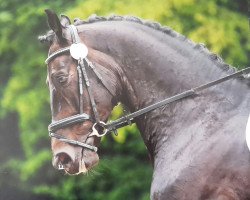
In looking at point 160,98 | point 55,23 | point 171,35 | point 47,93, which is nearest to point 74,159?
point 160,98

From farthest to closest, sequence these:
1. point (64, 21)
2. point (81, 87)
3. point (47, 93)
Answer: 1. point (47, 93)
2. point (64, 21)
3. point (81, 87)

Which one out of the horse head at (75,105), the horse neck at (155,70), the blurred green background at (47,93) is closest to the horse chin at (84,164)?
the horse head at (75,105)

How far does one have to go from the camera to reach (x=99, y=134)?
373 cm

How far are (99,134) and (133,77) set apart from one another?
0.34 metres

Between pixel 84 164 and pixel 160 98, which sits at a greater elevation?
pixel 160 98

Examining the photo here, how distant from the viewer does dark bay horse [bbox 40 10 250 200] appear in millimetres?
3430

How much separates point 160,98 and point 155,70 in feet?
0.48

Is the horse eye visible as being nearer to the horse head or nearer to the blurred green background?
the horse head

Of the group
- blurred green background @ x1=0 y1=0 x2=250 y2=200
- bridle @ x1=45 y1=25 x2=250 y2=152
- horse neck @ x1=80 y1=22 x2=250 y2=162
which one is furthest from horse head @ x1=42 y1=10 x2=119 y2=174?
blurred green background @ x1=0 y1=0 x2=250 y2=200

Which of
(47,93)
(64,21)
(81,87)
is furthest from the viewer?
(47,93)

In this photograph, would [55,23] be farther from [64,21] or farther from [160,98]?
[160,98]

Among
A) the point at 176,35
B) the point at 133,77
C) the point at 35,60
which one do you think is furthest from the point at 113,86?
the point at 35,60

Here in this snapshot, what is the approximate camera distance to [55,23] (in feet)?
12.2

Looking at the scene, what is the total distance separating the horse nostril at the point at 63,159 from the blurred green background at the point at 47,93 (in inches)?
158
